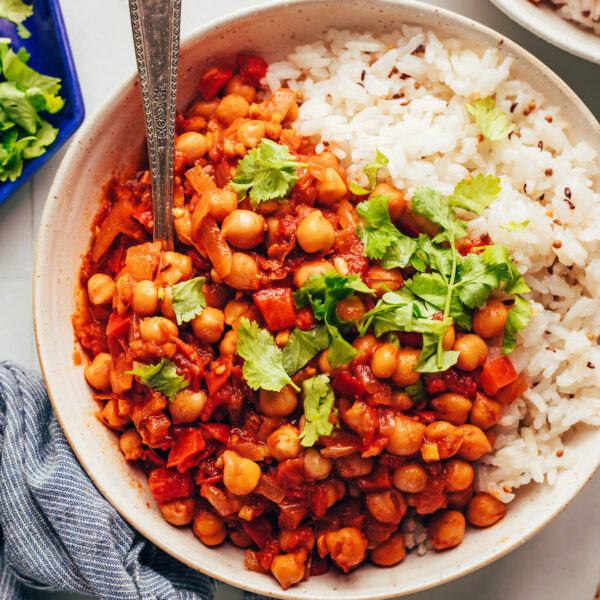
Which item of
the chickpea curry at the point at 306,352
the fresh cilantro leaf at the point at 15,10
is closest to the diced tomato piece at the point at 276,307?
the chickpea curry at the point at 306,352

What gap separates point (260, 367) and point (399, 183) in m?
0.92

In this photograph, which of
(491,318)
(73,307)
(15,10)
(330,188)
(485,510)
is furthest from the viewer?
(15,10)

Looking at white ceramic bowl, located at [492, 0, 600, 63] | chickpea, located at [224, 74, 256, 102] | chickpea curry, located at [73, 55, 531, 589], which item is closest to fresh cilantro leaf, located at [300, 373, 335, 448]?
chickpea curry, located at [73, 55, 531, 589]

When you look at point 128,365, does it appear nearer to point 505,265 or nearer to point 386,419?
point 386,419

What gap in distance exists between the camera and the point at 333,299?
8.76 feet

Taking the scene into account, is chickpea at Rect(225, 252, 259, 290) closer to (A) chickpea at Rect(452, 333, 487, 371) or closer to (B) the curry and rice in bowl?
(B) the curry and rice in bowl

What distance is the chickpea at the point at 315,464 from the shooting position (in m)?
2.70

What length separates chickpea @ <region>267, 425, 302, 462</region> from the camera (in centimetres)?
270

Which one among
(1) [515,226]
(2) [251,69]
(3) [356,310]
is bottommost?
(3) [356,310]

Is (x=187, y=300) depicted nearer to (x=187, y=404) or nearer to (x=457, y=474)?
(x=187, y=404)

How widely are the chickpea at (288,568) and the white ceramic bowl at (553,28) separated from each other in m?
2.28

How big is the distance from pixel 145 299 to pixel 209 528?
942mm

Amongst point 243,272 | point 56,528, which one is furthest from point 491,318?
point 56,528

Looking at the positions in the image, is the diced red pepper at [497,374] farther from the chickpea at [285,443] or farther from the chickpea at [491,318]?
the chickpea at [285,443]
